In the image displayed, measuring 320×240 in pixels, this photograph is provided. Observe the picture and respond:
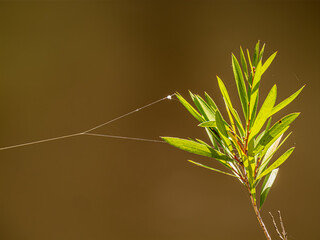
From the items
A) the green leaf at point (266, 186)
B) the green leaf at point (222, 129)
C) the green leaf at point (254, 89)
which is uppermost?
the green leaf at point (254, 89)

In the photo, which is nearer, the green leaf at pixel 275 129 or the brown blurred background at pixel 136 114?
the green leaf at pixel 275 129

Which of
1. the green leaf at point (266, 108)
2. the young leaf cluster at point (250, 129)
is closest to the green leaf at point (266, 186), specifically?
the young leaf cluster at point (250, 129)

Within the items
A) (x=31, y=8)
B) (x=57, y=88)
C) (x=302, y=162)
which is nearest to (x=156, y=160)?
(x=57, y=88)

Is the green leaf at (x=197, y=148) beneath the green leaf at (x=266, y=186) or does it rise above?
above

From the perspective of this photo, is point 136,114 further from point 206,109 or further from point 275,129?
point 275,129

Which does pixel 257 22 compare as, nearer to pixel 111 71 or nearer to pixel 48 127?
pixel 111 71

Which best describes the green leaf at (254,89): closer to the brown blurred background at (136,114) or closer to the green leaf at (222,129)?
the green leaf at (222,129)

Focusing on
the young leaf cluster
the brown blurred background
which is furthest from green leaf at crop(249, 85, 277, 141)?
the brown blurred background
